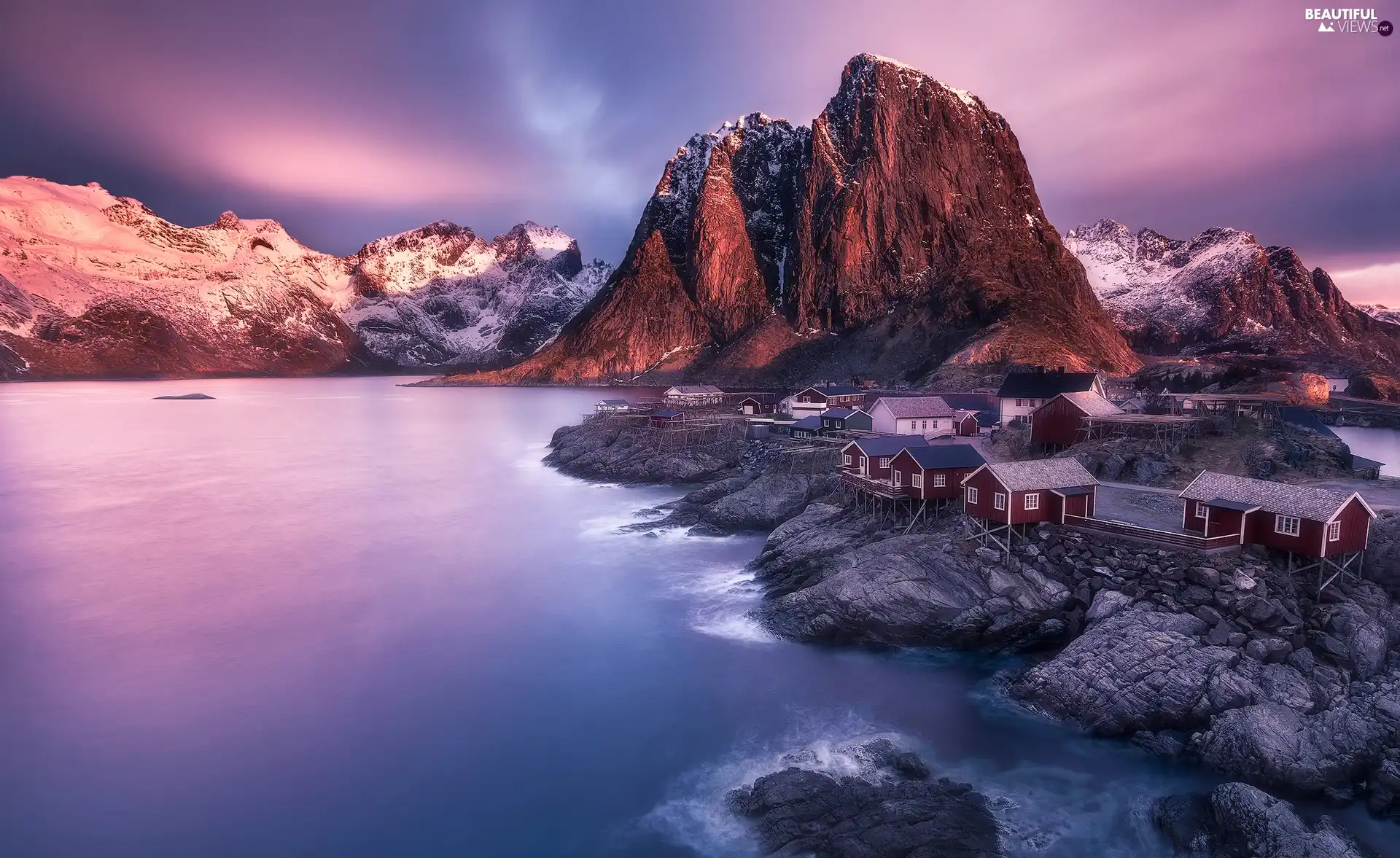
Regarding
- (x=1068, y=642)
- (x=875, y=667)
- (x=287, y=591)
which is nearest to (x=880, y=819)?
(x=875, y=667)

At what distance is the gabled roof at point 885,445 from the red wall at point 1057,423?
10.2 m

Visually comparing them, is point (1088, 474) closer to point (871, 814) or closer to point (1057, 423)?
point (1057, 423)

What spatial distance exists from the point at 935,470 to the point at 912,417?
66.9 ft

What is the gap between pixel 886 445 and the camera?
34.9 metres

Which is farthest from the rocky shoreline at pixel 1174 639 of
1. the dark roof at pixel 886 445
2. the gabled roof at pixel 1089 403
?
the gabled roof at pixel 1089 403

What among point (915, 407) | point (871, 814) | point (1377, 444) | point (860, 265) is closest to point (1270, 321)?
point (860, 265)

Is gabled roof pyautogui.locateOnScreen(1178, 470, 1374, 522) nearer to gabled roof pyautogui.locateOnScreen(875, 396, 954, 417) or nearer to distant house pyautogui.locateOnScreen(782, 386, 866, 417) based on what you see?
gabled roof pyautogui.locateOnScreen(875, 396, 954, 417)

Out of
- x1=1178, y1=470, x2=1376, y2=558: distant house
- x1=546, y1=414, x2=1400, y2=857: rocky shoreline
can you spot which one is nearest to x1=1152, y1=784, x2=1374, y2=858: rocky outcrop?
x1=546, y1=414, x2=1400, y2=857: rocky shoreline

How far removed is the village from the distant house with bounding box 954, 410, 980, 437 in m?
0.11

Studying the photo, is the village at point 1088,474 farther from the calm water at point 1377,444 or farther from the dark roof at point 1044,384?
the calm water at point 1377,444

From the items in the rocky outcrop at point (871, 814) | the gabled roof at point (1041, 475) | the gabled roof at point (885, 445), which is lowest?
the rocky outcrop at point (871, 814)

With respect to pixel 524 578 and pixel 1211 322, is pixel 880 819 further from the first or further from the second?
pixel 1211 322

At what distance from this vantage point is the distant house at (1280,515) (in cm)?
2280

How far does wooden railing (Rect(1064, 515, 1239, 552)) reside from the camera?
24.2 meters
